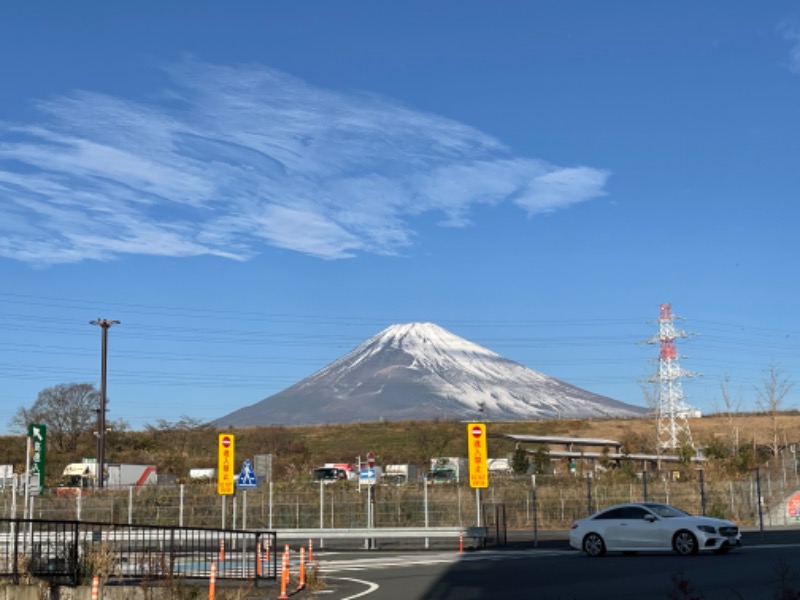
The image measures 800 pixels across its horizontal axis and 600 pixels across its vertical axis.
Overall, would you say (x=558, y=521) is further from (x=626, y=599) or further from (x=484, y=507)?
(x=626, y=599)

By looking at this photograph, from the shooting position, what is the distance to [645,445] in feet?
305

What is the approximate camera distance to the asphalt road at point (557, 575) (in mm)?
16891

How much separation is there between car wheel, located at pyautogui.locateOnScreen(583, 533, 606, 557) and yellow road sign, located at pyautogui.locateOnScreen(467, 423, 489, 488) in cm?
556

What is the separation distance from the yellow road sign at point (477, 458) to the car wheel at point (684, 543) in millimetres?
7340

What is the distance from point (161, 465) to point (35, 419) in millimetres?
16796

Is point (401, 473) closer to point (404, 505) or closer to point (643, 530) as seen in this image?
point (404, 505)

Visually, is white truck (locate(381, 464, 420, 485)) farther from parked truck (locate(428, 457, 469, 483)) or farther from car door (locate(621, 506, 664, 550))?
car door (locate(621, 506, 664, 550))

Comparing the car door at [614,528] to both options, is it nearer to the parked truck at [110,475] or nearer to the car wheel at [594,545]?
the car wheel at [594,545]

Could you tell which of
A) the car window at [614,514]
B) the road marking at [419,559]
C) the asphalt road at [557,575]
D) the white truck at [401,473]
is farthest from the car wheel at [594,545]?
the white truck at [401,473]

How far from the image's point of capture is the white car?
82.1 ft

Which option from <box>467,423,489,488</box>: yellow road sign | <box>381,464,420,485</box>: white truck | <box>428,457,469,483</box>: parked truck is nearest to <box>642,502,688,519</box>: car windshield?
<box>467,423,489,488</box>: yellow road sign

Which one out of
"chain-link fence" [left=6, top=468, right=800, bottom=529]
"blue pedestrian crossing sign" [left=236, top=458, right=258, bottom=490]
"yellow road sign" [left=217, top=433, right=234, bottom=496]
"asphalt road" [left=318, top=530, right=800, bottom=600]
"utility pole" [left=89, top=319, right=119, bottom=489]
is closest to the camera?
"asphalt road" [left=318, top=530, right=800, bottom=600]

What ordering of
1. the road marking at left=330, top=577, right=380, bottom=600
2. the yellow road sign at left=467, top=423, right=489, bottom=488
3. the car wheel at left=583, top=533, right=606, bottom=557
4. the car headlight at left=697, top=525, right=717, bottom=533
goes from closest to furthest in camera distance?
the road marking at left=330, top=577, right=380, bottom=600 < the car headlight at left=697, top=525, right=717, bottom=533 < the car wheel at left=583, top=533, right=606, bottom=557 < the yellow road sign at left=467, top=423, right=489, bottom=488

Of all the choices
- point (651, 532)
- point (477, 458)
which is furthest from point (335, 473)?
point (651, 532)
